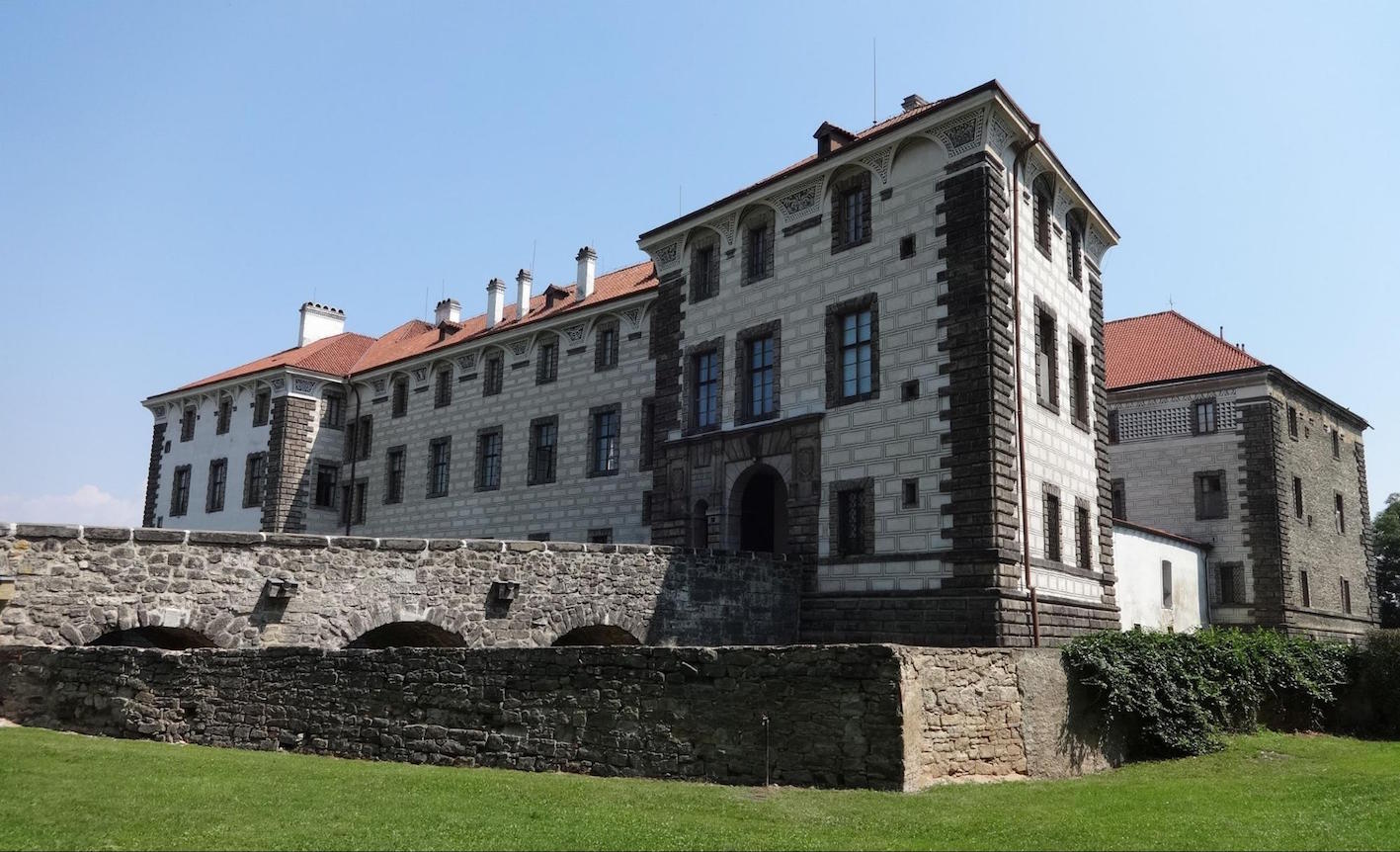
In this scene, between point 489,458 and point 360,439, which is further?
point 360,439

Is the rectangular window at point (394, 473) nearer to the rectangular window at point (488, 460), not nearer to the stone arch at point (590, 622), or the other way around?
the rectangular window at point (488, 460)

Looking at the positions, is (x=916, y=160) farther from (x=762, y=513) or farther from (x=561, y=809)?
(x=561, y=809)

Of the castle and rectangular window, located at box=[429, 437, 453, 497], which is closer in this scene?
the castle

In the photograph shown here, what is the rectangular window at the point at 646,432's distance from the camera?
29.6 metres

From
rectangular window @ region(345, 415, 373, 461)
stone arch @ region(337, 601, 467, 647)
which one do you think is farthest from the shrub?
rectangular window @ region(345, 415, 373, 461)

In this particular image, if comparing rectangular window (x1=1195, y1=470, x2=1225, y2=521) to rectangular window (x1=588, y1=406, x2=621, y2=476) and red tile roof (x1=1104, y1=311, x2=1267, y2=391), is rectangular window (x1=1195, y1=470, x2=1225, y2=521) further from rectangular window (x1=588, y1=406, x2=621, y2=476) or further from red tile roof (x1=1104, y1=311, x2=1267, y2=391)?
rectangular window (x1=588, y1=406, x2=621, y2=476)

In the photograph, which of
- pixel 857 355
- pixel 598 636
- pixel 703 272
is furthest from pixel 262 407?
pixel 857 355

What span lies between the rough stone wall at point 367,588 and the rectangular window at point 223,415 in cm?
2810

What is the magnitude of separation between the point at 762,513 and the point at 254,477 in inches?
935

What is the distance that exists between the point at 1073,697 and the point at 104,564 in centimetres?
1380

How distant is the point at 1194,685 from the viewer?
17375mm

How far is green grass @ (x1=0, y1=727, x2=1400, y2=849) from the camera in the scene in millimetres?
9117

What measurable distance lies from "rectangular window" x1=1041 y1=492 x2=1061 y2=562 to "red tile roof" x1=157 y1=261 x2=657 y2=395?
43.6 feet

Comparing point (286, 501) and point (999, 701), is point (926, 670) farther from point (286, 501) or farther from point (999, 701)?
point (286, 501)
